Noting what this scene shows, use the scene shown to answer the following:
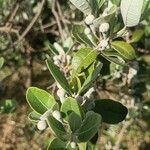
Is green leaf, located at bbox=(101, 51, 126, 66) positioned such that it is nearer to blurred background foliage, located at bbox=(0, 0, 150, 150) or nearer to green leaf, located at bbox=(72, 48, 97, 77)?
green leaf, located at bbox=(72, 48, 97, 77)

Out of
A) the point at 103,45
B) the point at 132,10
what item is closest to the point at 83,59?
the point at 103,45

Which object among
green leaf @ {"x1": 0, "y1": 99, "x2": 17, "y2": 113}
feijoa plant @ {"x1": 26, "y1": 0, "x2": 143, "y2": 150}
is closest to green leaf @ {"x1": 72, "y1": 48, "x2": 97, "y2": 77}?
feijoa plant @ {"x1": 26, "y1": 0, "x2": 143, "y2": 150}

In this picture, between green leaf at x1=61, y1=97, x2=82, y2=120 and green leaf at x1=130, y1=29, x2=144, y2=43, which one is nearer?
green leaf at x1=61, y1=97, x2=82, y2=120

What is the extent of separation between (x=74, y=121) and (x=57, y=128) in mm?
41

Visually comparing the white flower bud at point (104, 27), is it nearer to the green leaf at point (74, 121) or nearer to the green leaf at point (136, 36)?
the green leaf at point (74, 121)

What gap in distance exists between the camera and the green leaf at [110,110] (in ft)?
4.14

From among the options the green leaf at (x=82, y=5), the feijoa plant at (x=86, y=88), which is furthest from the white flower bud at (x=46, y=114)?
the green leaf at (x=82, y=5)

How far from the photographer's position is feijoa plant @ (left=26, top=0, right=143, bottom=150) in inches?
41.6

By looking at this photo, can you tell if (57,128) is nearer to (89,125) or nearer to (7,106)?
(89,125)

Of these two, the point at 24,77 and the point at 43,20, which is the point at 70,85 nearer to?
the point at 43,20

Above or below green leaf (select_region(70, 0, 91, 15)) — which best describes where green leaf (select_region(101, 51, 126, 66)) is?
below

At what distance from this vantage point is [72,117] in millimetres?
1014

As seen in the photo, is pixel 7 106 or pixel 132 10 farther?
pixel 7 106

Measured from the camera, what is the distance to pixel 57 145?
3.56 ft
